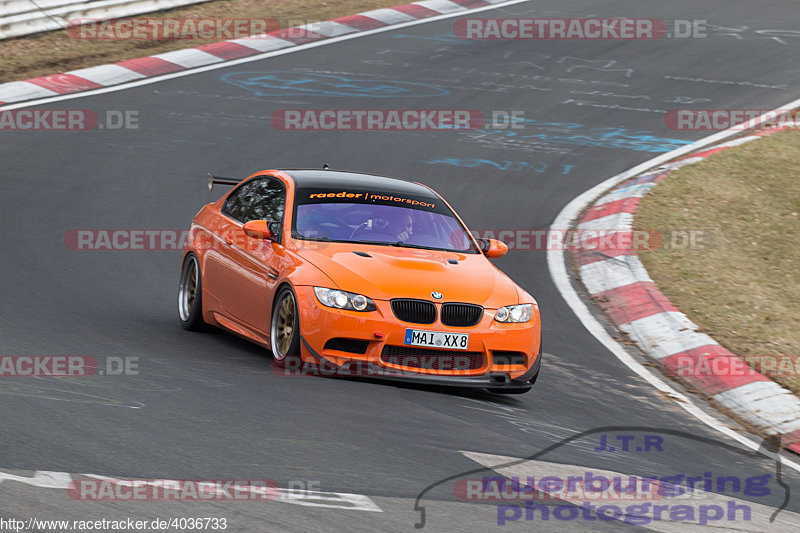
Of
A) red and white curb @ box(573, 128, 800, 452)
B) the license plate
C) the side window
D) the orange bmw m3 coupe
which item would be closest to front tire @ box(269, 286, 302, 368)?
the orange bmw m3 coupe

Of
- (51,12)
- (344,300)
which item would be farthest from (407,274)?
(51,12)

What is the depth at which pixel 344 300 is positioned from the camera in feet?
25.2

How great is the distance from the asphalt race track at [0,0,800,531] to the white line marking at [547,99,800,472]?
0.15 m

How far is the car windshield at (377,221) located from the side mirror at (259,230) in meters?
0.17

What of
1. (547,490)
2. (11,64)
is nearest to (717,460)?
(547,490)

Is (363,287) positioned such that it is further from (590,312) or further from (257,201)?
(590,312)

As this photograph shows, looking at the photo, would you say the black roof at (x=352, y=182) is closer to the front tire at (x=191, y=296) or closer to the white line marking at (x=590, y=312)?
the front tire at (x=191, y=296)

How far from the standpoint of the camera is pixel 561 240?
1295cm

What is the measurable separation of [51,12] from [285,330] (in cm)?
1378

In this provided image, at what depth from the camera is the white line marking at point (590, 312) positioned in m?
8.13

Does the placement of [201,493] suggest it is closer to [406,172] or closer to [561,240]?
[561,240]

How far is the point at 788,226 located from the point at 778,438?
5.83 m

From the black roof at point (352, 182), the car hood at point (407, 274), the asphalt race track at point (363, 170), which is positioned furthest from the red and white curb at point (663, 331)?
the black roof at point (352, 182)

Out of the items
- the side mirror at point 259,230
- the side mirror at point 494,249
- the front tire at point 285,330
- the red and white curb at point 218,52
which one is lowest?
the front tire at point 285,330
